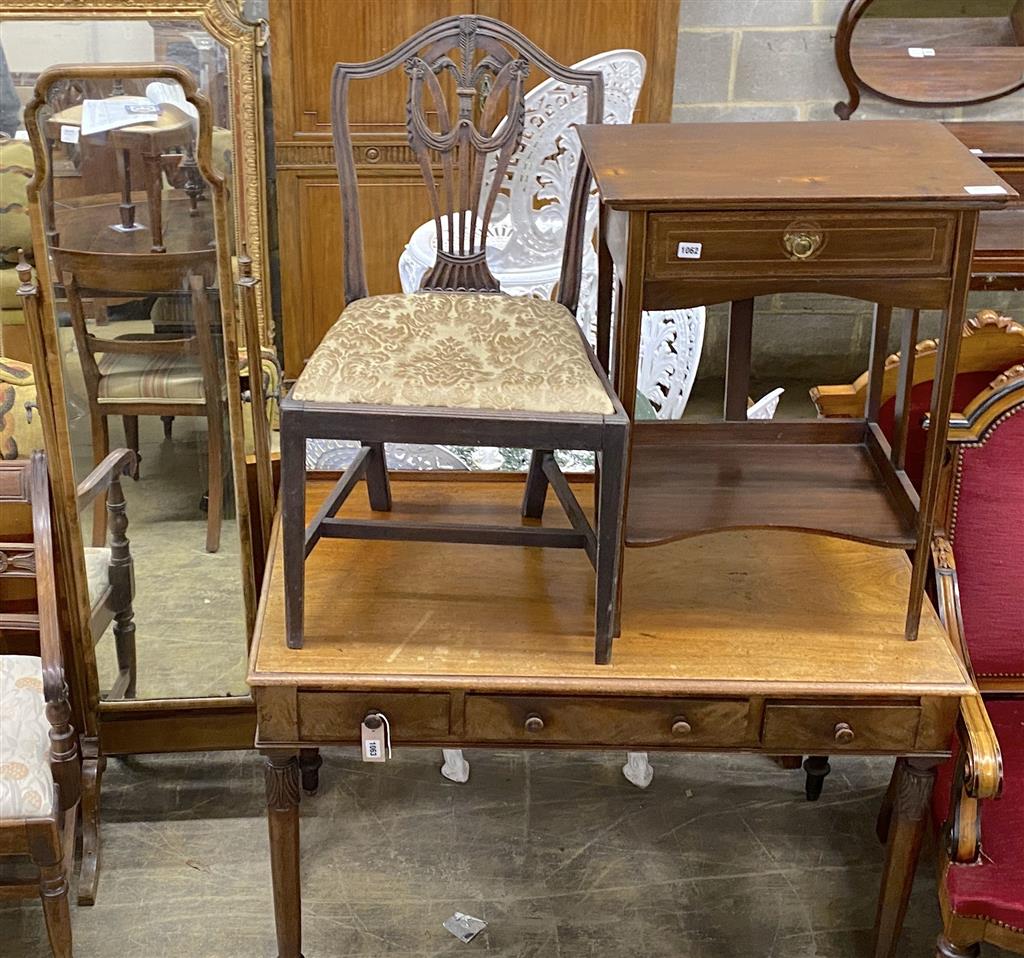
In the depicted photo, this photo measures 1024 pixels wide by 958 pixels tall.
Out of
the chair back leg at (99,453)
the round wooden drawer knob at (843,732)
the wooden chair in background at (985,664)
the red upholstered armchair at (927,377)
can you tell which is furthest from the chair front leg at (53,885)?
the red upholstered armchair at (927,377)

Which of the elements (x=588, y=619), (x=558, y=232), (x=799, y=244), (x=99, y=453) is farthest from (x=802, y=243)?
(x=558, y=232)

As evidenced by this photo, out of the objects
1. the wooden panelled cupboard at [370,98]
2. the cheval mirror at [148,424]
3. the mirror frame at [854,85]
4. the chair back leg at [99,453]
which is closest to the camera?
the cheval mirror at [148,424]

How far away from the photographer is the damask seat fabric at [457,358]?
5.65 ft

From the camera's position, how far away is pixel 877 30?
4.01m

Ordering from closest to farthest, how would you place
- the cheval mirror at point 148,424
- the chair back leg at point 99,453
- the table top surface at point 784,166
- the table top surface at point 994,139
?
the table top surface at point 784,166, the cheval mirror at point 148,424, the chair back leg at point 99,453, the table top surface at point 994,139

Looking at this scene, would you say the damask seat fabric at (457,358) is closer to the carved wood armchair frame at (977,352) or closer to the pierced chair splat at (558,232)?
the carved wood armchair frame at (977,352)

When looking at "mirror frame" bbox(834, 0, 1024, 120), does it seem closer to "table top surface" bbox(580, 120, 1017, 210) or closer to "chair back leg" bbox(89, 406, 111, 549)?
"table top surface" bbox(580, 120, 1017, 210)

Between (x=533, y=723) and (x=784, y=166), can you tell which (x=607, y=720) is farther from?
(x=784, y=166)

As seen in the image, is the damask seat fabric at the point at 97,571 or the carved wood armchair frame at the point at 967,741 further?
the damask seat fabric at the point at 97,571

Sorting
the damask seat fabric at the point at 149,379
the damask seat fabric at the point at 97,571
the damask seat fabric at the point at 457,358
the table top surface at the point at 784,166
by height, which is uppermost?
the table top surface at the point at 784,166

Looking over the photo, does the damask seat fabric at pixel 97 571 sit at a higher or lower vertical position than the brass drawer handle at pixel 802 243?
lower

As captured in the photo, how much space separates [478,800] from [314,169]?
83.3 inches

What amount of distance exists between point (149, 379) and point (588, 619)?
95 cm

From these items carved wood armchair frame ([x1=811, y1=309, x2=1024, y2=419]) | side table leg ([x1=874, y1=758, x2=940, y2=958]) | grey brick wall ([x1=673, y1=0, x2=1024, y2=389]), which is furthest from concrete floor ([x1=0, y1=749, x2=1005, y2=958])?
grey brick wall ([x1=673, y1=0, x2=1024, y2=389])
